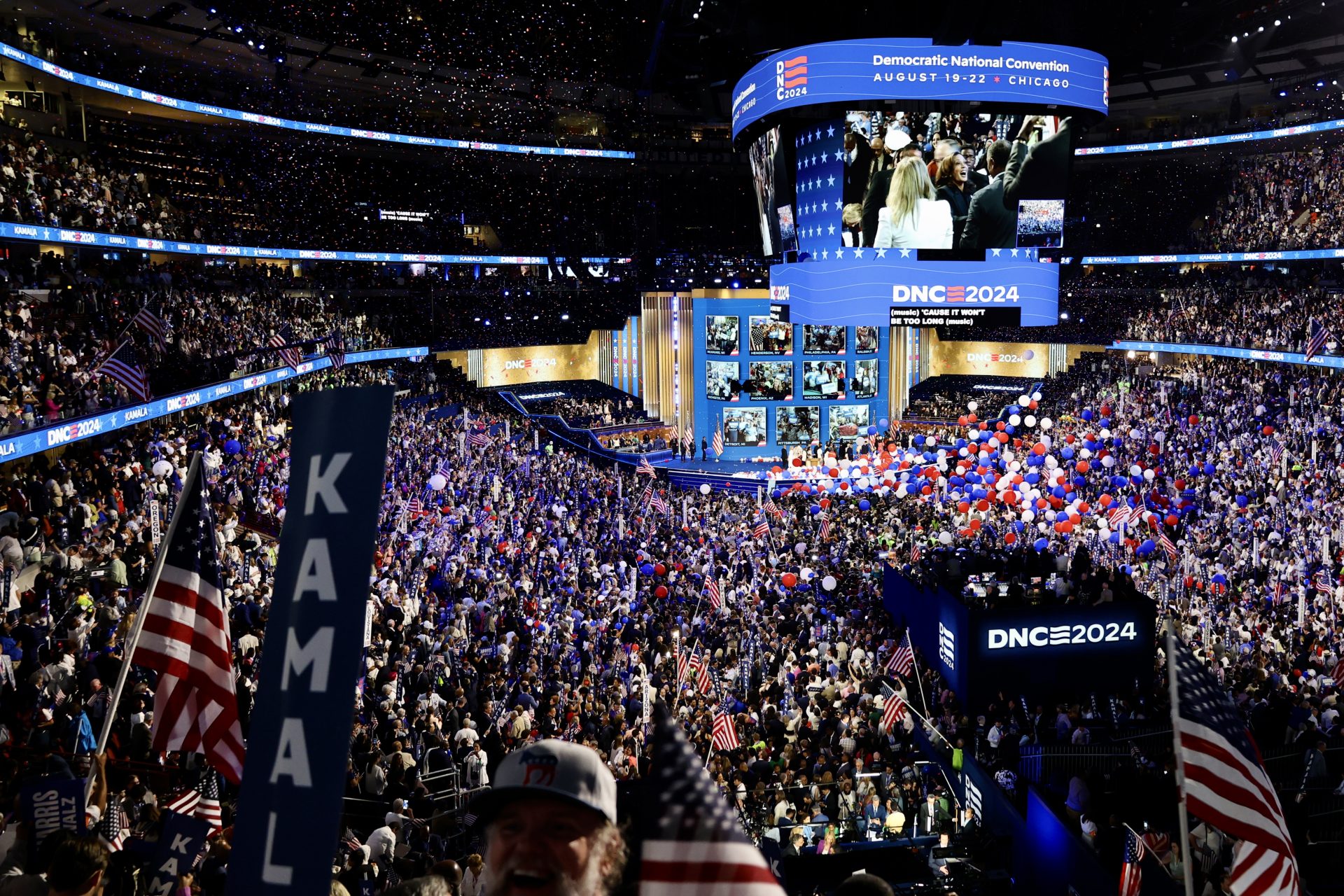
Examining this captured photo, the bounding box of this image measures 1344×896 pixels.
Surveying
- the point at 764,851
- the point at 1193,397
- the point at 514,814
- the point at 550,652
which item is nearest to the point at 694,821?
the point at 514,814

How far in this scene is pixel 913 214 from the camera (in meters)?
24.7

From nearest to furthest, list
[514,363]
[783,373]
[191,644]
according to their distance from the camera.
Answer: [191,644] → [783,373] → [514,363]

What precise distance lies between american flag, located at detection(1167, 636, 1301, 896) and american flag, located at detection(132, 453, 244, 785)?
5.04 m

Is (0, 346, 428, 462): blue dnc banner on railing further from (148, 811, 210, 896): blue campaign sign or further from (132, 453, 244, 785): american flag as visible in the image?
(148, 811, 210, 896): blue campaign sign

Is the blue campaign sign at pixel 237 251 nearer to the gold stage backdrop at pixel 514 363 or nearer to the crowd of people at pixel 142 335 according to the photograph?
the crowd of people at pixel 142 335

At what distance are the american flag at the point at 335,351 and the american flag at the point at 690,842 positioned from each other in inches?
1188

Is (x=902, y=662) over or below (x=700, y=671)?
below

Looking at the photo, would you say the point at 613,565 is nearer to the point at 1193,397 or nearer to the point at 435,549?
the point at 435,549

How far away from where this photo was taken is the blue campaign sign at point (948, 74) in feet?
75.8

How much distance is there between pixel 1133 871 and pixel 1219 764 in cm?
571

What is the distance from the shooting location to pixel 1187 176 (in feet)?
153

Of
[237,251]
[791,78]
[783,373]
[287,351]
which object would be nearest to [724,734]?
[791,78]

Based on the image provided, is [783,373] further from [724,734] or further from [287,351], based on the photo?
[724,734]

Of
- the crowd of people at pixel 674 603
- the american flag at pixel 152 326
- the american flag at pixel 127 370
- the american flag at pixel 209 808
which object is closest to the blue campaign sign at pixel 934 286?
the crowd of people at pixel 674 603
